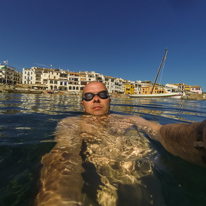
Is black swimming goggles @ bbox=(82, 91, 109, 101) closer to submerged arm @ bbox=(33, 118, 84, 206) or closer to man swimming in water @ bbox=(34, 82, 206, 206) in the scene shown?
man swimming in water @ bbox=(34, 82, 206, 206)

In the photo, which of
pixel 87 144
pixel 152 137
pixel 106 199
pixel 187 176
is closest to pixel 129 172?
pixel 106 199

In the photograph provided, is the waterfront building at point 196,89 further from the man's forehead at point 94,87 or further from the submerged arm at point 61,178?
the submerged arm at point 61,178

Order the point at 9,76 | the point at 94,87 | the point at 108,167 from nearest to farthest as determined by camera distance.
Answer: the point at 108,167 → the point at 94,87 → the point at 9,76

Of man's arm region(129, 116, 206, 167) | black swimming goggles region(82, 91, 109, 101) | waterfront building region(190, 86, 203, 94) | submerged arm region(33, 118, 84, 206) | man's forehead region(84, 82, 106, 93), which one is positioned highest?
waterfront building region(190, 86, 203, 94)

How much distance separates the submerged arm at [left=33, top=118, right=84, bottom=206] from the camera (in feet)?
3.04

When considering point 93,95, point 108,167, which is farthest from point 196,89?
point 108,167

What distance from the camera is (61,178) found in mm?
1138

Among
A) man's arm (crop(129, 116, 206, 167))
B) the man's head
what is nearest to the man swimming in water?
man's arm (crop(129, 116, 206, 167))

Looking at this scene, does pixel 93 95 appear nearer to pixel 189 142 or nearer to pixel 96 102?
pixel 96 102

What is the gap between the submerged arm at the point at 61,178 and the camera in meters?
0.93

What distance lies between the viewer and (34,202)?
3.09 ft

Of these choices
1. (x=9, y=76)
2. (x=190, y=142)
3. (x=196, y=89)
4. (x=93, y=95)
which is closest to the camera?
(x=190, y=142)

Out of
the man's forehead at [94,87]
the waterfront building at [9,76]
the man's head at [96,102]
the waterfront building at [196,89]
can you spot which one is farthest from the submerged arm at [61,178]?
the waterfront building at [196,89]

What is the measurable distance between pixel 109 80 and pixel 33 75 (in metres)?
38.4
